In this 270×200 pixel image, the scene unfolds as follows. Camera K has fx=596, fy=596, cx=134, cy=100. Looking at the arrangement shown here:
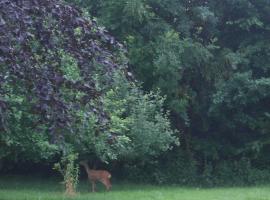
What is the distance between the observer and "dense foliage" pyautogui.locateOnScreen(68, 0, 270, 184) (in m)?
19.2

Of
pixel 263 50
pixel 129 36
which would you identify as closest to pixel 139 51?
pixel 129 36

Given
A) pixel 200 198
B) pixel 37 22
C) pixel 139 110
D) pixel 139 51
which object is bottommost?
pixel 200 198

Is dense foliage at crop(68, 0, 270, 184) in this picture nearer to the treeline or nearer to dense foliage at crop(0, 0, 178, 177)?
the treeline

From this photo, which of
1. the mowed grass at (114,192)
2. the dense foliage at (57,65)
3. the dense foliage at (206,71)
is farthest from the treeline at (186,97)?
the dense foliage at (57,65)

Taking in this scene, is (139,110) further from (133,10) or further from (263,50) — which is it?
(263,50)

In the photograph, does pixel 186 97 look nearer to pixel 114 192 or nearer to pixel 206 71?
pixel 206 71

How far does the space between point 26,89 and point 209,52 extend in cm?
1410

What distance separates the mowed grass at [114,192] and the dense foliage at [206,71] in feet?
7.70

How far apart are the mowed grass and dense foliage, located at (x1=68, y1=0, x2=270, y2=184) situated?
2.35 m

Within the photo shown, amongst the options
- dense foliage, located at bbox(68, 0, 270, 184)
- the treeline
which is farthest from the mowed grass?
dense foliage, located at bbox(68, 0, 270, 184)

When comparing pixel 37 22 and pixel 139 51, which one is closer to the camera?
pixel 37 22

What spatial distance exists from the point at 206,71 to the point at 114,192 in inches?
228

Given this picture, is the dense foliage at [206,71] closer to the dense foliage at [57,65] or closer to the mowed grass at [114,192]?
the mowed grass at [114,192]

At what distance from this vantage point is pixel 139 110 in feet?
58.6
